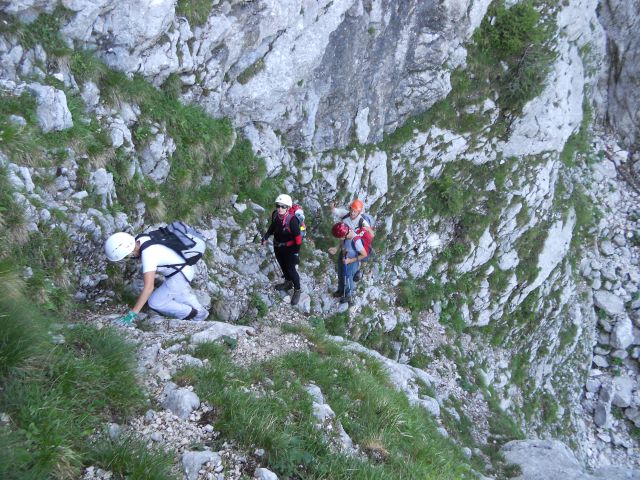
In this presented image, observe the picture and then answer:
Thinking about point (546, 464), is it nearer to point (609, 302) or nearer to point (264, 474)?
point (264, 474)

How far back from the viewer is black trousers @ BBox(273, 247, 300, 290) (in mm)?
9609

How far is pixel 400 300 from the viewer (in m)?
15.2

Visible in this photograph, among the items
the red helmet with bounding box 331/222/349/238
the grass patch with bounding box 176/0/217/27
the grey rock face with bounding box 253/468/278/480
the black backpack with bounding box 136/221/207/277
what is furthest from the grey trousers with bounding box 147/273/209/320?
the grass patch with bounding box 176/0/217/27

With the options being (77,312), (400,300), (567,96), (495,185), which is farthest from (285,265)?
(567,96)

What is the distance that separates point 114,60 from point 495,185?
1451 cm

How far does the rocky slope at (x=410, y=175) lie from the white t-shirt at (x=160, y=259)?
1.02m

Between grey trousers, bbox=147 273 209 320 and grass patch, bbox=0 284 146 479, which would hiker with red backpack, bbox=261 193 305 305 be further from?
grass patch, bbox=0 284 146 479

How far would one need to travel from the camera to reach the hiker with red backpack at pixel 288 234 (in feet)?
29.6

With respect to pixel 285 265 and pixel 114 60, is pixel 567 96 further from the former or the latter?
pixel 114 60

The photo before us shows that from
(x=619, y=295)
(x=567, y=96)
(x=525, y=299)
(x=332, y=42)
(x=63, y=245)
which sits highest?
(x=567, y=96)

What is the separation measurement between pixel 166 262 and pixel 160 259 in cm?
13

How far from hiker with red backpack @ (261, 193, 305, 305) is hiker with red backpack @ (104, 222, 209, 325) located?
98.7 inches

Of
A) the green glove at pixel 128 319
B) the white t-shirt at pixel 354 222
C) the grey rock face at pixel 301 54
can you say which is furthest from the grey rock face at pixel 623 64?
the green glove at pixel 128 319

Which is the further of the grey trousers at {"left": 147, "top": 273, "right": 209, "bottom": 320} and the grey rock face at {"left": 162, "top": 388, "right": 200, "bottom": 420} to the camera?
the grey trousers at {"left": 147, "top": 273, "right": 209, "bottom": 320}
